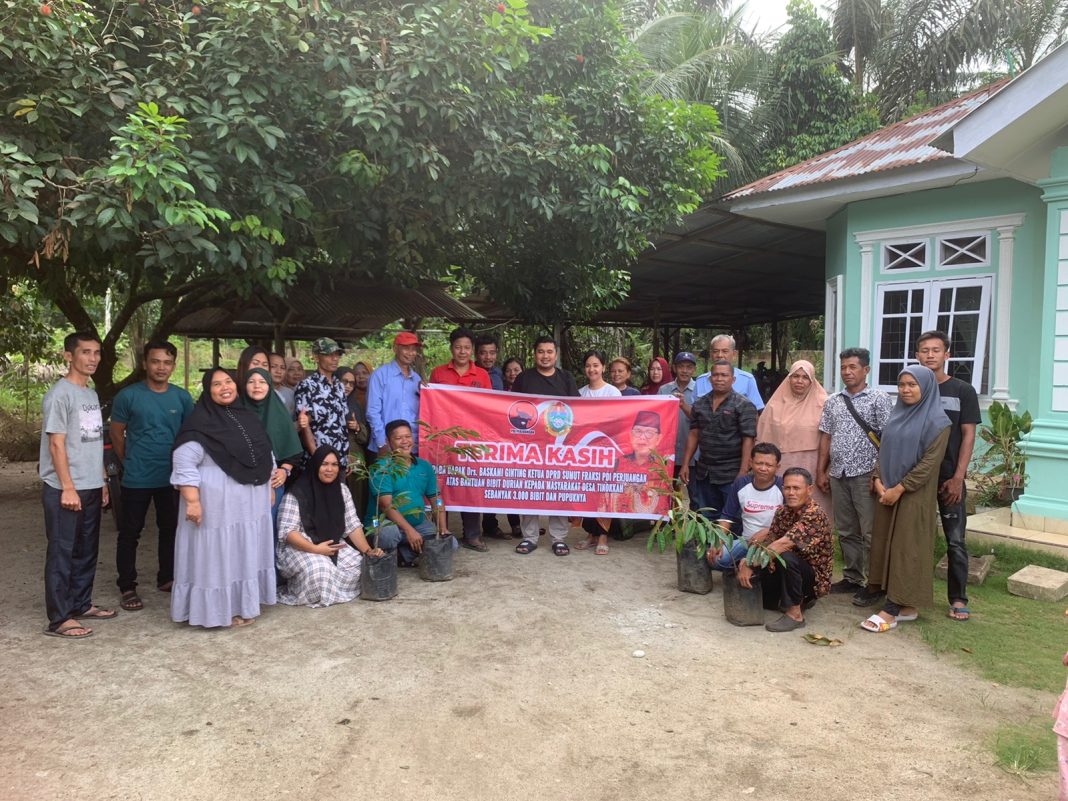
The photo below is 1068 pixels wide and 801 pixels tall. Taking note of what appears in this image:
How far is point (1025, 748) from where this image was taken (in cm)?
276

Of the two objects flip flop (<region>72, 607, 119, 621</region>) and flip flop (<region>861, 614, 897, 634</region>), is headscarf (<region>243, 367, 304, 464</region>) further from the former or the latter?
flip flop (<region>861, 614, 897, 634</region>)

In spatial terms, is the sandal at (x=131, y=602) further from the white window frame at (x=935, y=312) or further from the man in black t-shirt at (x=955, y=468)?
the white window frame at (x=935, y=312)

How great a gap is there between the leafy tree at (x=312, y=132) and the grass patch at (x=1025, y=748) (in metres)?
4.02

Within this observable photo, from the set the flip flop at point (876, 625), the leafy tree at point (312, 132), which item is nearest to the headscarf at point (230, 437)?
the leafy tree at point (312, 132)

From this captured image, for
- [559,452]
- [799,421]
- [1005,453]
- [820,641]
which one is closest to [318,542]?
[559,452]

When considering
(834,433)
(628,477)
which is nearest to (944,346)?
(834,433)

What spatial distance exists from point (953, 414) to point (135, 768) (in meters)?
4.32

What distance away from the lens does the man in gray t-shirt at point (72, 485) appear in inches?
147

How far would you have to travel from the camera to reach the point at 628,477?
5492 millimetres

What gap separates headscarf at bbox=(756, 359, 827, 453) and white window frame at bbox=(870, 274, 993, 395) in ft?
9.80

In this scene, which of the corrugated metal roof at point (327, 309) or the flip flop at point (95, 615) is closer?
the flip flop at point (95, 615)

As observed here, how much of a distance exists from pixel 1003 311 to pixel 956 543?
11.3 ft

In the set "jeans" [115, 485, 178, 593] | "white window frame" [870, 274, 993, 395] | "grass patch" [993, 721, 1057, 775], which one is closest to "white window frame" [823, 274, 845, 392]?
"white window frame" [870, 274, 993, 395]

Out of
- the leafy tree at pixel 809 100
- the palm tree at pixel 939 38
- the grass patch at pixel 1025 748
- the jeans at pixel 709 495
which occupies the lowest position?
the grass patch at pixel 1025 748
